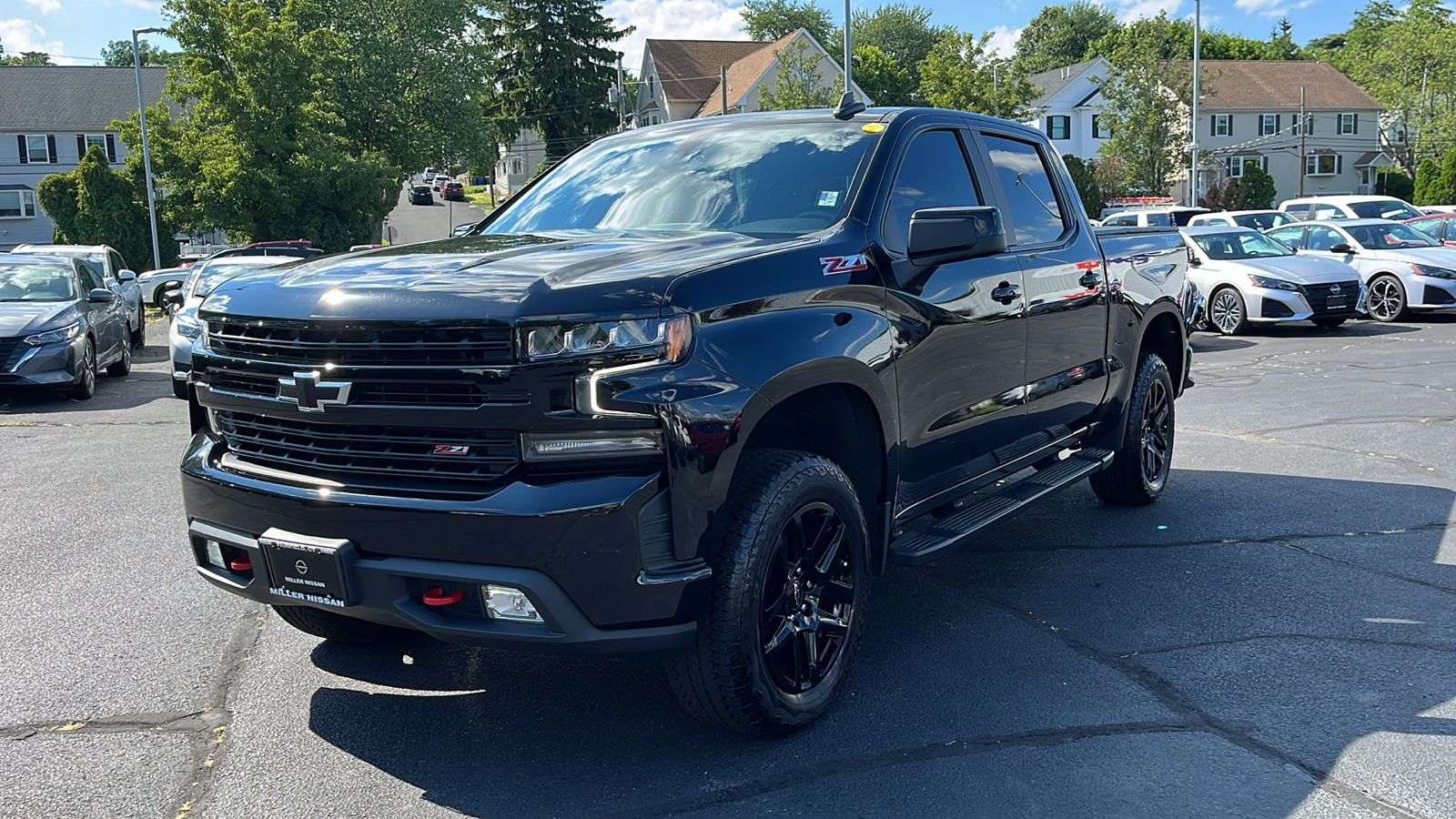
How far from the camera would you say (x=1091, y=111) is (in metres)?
74.2

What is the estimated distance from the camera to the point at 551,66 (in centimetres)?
6294

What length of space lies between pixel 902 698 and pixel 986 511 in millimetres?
1004

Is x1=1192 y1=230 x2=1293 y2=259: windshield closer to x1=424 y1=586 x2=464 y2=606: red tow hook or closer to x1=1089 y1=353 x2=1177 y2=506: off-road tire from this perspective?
x1=1089 y1=353 x2=1177 y2=506: off-road tire

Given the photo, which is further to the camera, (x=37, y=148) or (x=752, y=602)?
(x=37, y=148)

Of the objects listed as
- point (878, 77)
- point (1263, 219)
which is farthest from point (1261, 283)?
point (878, 77)

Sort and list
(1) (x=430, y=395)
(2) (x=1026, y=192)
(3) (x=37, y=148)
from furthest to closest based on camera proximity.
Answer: (3) (x=37, y=148), (2) (x=1026, y=192), (1) (x=430, y=395)

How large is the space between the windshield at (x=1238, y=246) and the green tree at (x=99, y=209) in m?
38.6

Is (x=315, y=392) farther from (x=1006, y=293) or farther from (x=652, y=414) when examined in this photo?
(x=1006, y=293)

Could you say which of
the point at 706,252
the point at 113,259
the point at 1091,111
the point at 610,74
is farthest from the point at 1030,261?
the point at 1091,111

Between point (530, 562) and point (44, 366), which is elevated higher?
point (530, 562)

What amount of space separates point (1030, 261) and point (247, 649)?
3.65 m

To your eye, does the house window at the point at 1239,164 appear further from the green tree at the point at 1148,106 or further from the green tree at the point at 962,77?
the green tree at the point at 962,77

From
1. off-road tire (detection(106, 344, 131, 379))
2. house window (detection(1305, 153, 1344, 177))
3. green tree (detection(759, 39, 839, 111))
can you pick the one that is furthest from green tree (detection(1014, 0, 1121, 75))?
off-road tire (detection(106, 344, 131, 379))

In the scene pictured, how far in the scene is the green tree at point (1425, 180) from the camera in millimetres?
55188
